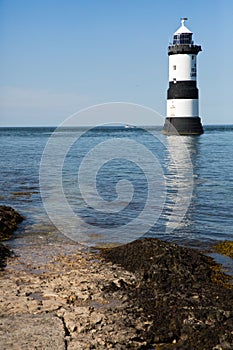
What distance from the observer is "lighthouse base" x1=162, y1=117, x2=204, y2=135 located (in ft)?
167

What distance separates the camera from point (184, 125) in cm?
5141

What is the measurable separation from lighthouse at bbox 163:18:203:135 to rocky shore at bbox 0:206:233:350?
41.7m

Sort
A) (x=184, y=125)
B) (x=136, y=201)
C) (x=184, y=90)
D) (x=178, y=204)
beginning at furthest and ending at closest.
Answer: (x=184, y=125) < (x=184, y=90) < (x=136, y=201) < (x=178, y=204)

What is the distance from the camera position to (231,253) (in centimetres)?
1015

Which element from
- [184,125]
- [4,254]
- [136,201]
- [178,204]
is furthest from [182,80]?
[4,254]

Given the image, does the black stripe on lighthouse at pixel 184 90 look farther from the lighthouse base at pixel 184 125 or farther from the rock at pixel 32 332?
the rock at pixel 32 332

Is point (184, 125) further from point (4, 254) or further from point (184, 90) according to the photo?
point (4, 254)

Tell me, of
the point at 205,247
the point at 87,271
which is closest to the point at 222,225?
the point at 205,247

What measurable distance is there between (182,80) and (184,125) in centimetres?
513

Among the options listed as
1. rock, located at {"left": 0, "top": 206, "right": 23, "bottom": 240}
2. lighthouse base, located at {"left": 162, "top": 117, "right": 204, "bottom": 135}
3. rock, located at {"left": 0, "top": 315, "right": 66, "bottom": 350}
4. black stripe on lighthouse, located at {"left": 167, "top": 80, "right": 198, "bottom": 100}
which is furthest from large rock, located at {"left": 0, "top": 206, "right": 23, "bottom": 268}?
lighthouse base, located at {"left": 162, "top": 117, "right": 204, "bottom": 135}

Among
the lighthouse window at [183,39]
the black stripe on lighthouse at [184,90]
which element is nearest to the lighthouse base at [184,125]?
the black stripe on lighthouse at [184,90]

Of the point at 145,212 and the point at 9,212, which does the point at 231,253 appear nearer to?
the point at 145,212

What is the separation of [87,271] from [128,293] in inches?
54.1

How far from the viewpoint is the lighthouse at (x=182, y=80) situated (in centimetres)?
4938
